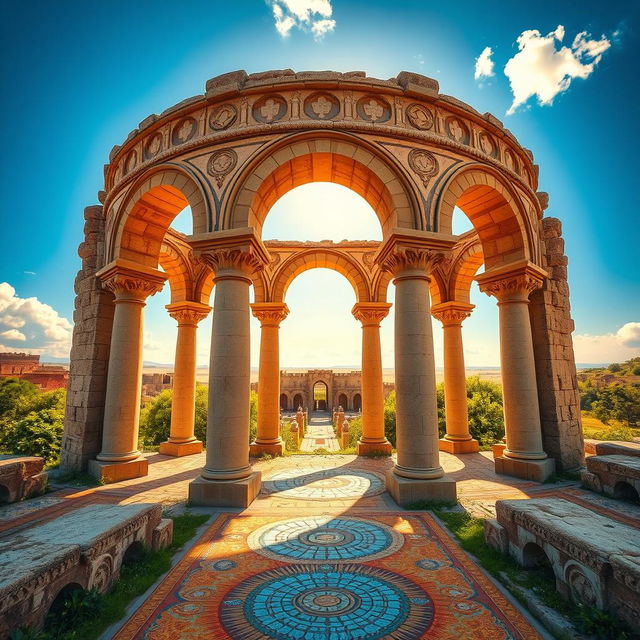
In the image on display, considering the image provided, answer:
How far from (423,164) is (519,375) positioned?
6.08m

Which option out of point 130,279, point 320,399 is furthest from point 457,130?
point 320,399

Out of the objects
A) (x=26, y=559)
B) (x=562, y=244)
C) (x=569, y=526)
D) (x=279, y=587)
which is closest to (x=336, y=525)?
(x=279, y=587)

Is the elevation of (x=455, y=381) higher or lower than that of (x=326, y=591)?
higher

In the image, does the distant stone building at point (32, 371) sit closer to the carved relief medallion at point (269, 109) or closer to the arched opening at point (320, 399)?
the arched opening at point (320, 399)

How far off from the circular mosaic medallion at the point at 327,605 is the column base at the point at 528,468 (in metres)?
6.43

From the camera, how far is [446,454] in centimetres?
1312

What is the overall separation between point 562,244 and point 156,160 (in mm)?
12201

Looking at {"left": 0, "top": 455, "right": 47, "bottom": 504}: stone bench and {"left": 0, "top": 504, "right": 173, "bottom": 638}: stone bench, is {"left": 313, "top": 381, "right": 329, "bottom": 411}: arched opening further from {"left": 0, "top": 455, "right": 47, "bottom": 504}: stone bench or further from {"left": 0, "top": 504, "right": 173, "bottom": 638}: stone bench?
{"left": 0, "top": 504, "right": 173, "bottom": 638}: stone bench

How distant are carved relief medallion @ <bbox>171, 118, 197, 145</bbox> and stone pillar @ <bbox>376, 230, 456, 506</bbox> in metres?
5.87

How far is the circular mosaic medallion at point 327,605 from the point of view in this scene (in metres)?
3.38

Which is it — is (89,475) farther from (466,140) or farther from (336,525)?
(466,140)

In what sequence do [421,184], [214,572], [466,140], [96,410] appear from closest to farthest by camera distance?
[214,572] → [421,184] → [466,140] → [96,410]

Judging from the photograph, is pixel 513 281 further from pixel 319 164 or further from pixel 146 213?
pixel 146 213

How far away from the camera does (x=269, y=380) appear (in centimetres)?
1381
